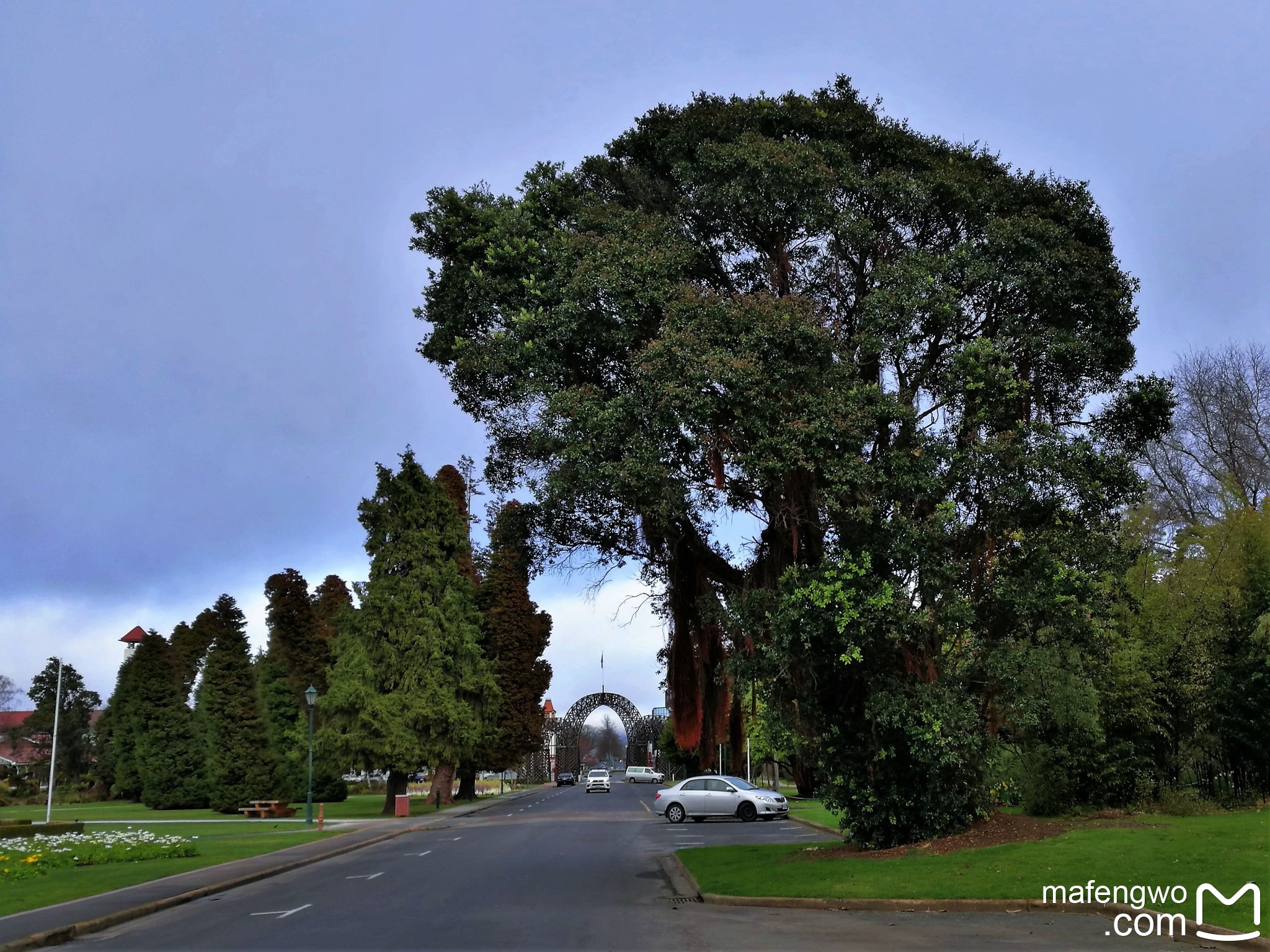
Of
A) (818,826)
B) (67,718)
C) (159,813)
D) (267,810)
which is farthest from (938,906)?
(67,718)

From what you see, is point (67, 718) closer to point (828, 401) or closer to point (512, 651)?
point (512, 651)

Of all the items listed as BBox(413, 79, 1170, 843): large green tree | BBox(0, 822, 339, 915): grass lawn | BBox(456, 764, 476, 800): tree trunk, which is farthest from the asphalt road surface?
BBox(456, 764, 476, 800): tree trunk

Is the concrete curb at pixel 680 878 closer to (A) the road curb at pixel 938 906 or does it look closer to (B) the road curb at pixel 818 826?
(A) the road curb at pixel 938 906

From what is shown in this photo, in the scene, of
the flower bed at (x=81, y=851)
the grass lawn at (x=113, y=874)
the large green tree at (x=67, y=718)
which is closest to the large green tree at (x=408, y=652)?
the grass lawn at (x=113, y=874)

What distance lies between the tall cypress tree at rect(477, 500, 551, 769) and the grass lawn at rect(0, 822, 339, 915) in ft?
83.0

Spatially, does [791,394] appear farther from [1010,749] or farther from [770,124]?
[1010,749]

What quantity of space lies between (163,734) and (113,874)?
34128mm

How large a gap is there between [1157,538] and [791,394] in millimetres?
25035

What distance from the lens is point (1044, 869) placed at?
1427cm

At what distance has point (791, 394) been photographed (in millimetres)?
16203

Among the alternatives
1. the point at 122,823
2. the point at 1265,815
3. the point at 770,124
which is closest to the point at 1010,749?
the point at 1265,815

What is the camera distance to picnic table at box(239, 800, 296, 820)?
4103 centimetres

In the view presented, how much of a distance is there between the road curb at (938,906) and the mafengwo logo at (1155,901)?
0.08 m

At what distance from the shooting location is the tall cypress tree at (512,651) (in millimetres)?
54781
